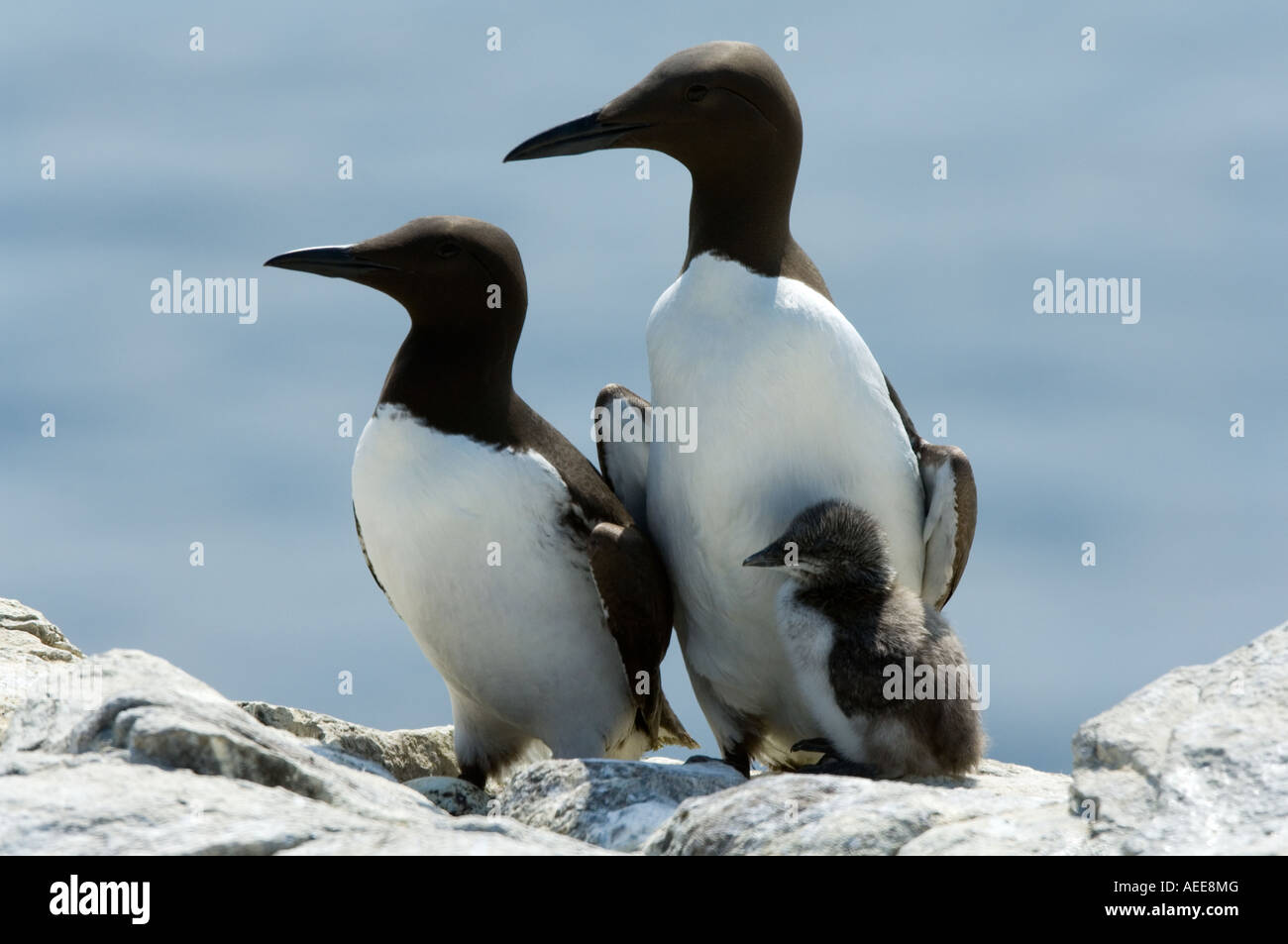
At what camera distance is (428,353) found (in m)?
8.02

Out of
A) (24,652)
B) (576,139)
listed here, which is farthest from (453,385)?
(24,652)

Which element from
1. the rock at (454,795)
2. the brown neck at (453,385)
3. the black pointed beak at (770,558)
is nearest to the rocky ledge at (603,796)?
the rock at (454,795)

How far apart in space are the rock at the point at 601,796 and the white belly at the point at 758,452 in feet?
4.88

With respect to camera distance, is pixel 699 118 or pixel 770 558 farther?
pixel 699 118

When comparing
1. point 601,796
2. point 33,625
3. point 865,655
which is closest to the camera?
point 601,796

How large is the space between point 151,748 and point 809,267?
466cm

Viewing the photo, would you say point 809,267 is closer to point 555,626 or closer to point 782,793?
point 555,626

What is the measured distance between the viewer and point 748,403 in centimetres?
778

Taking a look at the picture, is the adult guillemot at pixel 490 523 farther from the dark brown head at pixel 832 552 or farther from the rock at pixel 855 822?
the rock at pixel 855 822

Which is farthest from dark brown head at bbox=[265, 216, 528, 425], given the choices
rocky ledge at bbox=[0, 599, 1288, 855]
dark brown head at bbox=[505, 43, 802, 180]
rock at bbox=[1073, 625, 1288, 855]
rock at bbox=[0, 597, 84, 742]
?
rock at bbox=[1073, 625, 1288, 855]

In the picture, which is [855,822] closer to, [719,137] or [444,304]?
[444,304]

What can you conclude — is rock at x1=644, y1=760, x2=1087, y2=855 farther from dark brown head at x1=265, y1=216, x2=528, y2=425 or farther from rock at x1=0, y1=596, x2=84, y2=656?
rock at x1=0, y1=596, x2=84, y2=656

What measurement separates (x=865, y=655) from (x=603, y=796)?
1697mm
